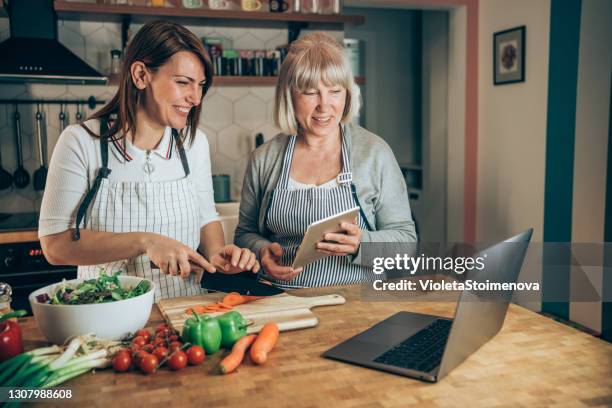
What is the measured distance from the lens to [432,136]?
5211mm

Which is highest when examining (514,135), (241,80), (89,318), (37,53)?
(37,53)

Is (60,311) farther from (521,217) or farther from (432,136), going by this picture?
(432,136)

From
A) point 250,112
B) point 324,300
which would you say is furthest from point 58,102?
point 324,300

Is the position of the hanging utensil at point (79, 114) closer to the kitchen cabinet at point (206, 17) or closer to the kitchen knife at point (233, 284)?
the kitchen cabinet at point (206, 17)

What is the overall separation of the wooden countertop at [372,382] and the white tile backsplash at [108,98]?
97.1 inches

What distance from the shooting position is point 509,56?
13.2 ft

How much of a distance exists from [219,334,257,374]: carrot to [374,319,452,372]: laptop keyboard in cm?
28

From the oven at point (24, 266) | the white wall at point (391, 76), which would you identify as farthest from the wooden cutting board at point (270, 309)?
the white wall at point (391, 76)

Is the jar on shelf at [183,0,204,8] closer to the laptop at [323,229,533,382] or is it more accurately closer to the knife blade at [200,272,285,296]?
the knife blade at [200,272,285,296]

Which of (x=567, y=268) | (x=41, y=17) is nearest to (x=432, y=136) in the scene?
(x=567, y=268)

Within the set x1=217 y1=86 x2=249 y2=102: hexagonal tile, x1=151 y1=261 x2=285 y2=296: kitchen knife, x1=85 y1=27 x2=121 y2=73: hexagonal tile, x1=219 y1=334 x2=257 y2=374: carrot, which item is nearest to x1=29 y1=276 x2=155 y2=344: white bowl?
x1=219 y1=334 x2=257 y2=374: carrot

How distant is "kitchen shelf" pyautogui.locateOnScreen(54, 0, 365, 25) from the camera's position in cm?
330

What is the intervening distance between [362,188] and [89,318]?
1039mm

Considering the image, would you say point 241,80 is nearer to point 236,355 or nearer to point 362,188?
point 362,188
